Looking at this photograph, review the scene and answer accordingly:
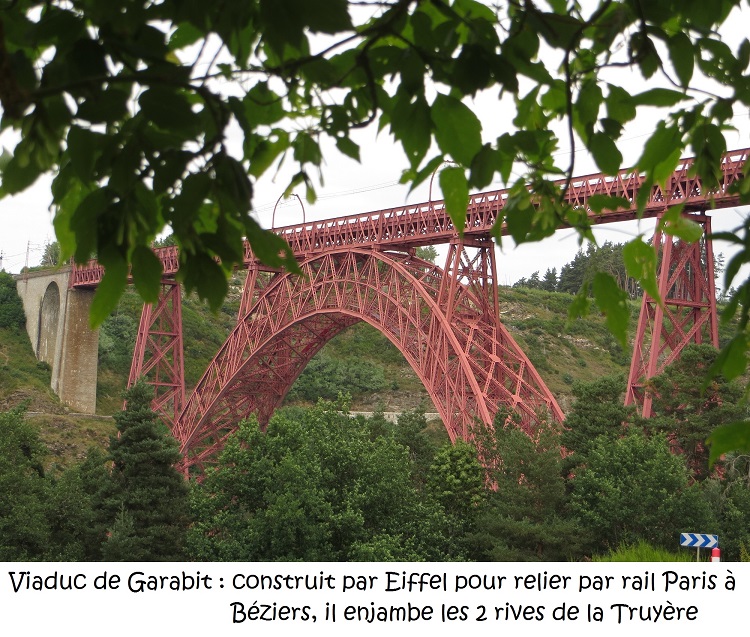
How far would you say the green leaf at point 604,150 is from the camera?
2.12m

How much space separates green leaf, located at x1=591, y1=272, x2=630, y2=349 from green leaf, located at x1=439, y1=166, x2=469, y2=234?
373 millimetres

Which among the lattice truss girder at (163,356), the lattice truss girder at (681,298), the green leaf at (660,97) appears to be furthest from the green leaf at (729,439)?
the lattice truss girder at (163,356)

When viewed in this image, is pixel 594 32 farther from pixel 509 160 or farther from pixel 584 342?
pixel 584 342

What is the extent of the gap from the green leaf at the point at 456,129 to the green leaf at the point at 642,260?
0.52m

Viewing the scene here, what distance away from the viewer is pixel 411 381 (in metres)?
55.3

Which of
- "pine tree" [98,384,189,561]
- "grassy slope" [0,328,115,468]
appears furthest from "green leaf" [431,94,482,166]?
"grassy slope" [0,328,115,468]

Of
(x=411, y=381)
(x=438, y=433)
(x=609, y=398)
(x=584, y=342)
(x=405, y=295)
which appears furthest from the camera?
(x=584, y=342)

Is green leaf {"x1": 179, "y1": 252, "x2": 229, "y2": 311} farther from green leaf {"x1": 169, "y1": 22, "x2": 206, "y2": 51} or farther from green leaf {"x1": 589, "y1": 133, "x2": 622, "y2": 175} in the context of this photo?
green leaf {"x1": 589, "y1": 133, "x2": 622, "y2": 175}

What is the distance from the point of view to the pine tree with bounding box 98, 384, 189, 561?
63.3ft

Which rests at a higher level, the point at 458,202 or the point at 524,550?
the point at 458,202

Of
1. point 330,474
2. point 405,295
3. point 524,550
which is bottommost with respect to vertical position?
point 524,550

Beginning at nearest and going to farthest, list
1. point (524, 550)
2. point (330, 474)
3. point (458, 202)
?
point (458, 202)
point (524, 550)
point (330, 474)

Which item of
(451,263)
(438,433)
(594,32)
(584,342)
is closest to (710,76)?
(594,32)

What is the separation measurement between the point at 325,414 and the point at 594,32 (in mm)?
20566
